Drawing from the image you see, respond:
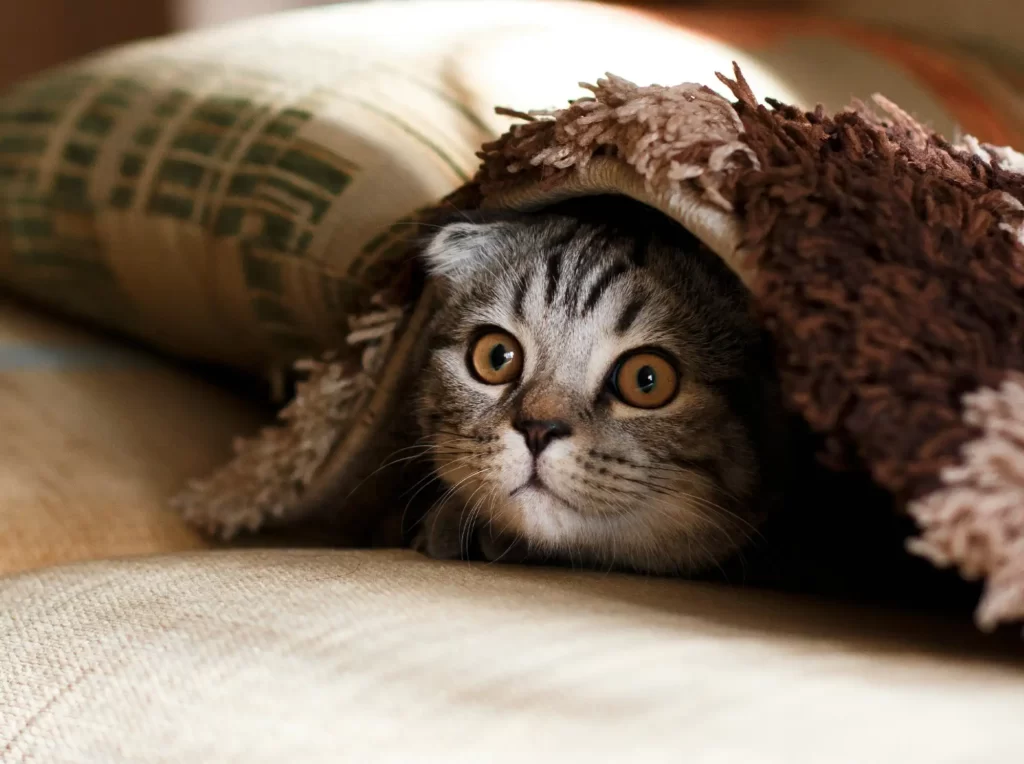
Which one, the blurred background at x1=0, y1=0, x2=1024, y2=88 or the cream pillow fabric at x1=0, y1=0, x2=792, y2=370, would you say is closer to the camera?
the cream pillow fabric at x1=0, y1=0, x2=792, y2=370

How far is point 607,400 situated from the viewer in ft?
2.51

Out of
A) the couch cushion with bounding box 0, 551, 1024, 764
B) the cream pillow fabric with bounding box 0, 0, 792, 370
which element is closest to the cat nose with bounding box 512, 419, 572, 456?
the couch cushion with bounding box 0, 551, 1024, 764

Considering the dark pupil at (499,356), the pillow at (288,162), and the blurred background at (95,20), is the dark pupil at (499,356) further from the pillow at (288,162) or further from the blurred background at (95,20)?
the blurred background at (95,20)

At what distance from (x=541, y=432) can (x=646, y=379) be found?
0.09m

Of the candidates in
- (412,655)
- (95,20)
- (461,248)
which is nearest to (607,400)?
(461,248)

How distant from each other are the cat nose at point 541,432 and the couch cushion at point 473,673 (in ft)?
0.34

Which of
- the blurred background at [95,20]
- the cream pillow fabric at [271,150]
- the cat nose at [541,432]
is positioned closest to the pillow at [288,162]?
the cream pillow fabric at [271,150]

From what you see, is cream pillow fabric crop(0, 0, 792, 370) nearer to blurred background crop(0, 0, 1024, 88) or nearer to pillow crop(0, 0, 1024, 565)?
pillow crop(0, 0, 1024, 565)

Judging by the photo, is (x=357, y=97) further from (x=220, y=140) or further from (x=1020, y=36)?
(x=1020, y=36)

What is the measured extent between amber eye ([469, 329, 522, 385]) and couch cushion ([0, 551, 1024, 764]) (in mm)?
189

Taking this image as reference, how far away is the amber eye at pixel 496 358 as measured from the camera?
2.70 feet

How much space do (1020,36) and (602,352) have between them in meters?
1.31

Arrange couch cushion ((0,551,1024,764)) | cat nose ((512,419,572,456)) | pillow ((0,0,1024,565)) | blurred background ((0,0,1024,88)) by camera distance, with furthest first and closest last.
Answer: blurred background ((0,0,1024,88))
pillow ((0,0,1024,565))
cat nose ((512,419,572,456))
couch cushion ((0,551,1024,764))

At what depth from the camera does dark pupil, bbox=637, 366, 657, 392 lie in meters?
0.76
